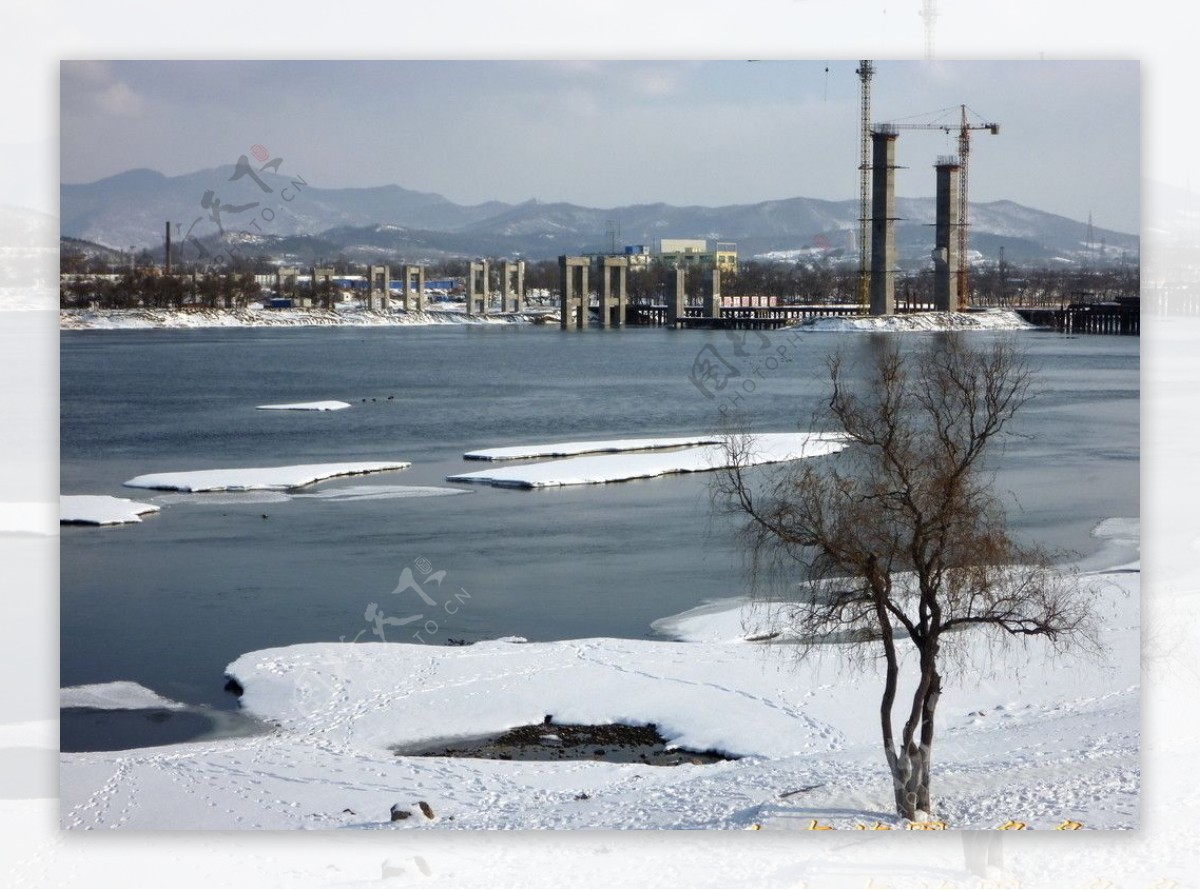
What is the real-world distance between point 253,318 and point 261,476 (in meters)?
2.52

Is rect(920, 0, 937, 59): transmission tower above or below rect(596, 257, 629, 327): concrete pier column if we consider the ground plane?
above

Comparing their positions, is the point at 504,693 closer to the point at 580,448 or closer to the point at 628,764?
the point at 628,764

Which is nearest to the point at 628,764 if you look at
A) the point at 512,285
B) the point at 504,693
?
the point at 504,693

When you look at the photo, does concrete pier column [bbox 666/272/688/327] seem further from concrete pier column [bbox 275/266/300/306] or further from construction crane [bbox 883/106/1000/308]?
concrete pier column [bbox 275/266/300/306]

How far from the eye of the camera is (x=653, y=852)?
5656 millimetres

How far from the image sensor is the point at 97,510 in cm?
716

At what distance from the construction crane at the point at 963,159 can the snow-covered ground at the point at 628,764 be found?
1.66 m

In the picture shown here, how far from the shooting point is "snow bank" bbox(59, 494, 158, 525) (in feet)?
22.5

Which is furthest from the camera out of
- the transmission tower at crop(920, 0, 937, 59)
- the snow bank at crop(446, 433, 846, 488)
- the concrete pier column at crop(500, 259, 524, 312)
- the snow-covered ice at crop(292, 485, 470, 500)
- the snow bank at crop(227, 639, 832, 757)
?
the snow-covered ice at crop(292, 485, 470, 500)

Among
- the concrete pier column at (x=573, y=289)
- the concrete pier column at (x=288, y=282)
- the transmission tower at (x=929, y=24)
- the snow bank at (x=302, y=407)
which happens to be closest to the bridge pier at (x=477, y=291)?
the concrete pier column at (x=573, y=289)

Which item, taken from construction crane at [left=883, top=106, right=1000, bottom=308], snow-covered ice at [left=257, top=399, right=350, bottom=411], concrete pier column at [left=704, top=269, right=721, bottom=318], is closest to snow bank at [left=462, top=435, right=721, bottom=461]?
concrete pier column at [left=704, top=269, right=721, bottom=318]

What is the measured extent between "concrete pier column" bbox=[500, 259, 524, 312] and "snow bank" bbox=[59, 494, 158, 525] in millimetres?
2073

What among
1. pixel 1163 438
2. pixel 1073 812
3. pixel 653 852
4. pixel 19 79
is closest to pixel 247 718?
pixel 653 852

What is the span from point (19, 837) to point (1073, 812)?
3.87m
